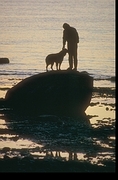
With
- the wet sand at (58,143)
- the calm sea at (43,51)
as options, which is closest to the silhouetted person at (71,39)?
the wet sand at (58,143)

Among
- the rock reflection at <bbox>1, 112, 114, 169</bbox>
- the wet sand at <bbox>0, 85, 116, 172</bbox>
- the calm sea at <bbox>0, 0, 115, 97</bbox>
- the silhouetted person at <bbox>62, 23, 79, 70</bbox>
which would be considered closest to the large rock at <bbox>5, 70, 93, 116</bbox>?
the wet sand at <bbox>0, 85, 116, 172</bbox>

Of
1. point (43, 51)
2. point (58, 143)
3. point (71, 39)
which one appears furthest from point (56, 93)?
point (43, 51)

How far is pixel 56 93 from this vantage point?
3120 centimetres

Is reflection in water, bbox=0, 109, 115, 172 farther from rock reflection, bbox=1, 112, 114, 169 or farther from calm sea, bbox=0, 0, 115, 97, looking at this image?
calm sea, bbox=0, 0, 115, 97

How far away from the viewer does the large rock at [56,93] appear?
31.0 m

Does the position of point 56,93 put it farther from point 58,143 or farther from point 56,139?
point 58,143

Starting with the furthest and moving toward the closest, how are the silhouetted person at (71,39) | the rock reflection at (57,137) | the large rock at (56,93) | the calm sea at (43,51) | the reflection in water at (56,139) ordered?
the calm sea at (43,51) < the silhouetted person at (71,39) < the large rock at (56,93) < the rock reflection at (57,137) < the reflection in water at (56,139)

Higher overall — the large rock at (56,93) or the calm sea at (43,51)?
the calm sea at (43,51)

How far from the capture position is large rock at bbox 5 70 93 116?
30991 millimetres

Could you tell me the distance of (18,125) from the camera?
28391mm

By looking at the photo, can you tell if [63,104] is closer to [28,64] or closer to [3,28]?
[28,64]

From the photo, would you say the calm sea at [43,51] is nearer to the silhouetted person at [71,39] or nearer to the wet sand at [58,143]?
the silhouetted person at [71,39]

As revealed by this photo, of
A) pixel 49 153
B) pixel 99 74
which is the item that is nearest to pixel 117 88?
pixel 49 153

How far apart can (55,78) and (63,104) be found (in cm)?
121
